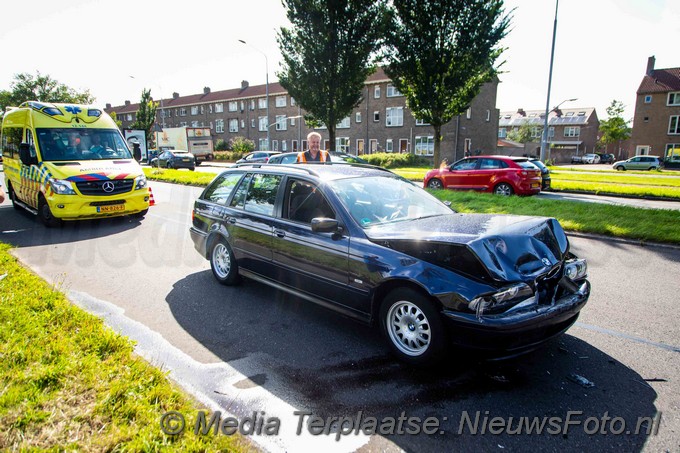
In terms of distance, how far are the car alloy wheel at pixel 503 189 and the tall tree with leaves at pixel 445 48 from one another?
27.2ft

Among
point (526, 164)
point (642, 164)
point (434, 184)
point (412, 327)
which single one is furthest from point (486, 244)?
point (642, 164)

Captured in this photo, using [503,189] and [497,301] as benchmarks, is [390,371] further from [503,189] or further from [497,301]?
[503,189]

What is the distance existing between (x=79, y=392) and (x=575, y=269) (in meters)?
4.03

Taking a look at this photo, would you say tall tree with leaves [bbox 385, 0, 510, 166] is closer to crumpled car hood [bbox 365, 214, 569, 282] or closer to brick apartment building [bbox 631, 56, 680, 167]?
crumpled car hood [bbox 365, 214, 569, 282]

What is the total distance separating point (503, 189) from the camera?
14.7m

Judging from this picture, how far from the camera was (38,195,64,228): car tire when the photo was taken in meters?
9.23

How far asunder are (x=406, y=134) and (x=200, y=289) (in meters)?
40.6

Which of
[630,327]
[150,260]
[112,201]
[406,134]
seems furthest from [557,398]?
[406,134]

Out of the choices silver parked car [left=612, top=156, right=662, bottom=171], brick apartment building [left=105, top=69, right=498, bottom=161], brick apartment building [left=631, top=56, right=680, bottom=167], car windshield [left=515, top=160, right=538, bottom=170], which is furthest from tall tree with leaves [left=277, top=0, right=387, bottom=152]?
brick apartment building [left=631, top=56, right=680, bottom=167]

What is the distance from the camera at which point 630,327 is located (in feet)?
13.5

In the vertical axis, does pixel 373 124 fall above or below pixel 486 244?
above

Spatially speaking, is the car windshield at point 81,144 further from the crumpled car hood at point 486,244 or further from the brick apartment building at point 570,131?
the brick apartment building at point 570,131

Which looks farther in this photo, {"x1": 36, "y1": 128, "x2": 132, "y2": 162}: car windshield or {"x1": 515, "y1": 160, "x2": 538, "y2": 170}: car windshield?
{"x1": 515, "y1": 160, "x2": 538, "y2": 170}: car windshield

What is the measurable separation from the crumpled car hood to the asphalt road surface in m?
0.72
